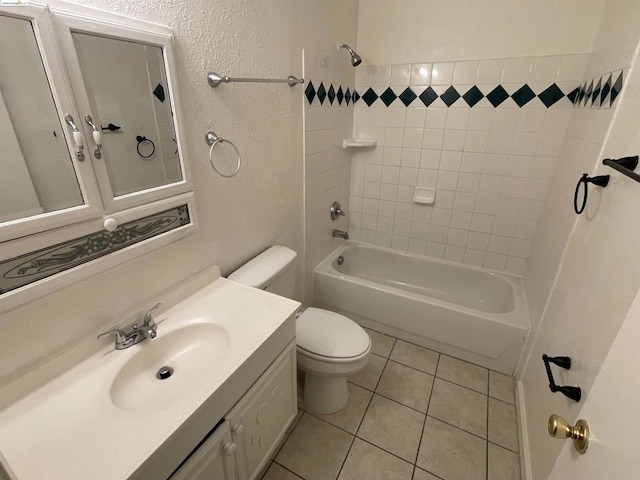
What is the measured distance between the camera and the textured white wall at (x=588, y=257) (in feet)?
2.47

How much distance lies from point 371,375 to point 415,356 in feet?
1.12

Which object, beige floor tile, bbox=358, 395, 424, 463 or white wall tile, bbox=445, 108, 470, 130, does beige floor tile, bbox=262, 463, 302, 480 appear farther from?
white wall tile, bbox=445, 108, 470, 130

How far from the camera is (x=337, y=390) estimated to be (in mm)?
1561

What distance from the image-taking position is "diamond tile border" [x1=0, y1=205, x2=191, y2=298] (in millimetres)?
711

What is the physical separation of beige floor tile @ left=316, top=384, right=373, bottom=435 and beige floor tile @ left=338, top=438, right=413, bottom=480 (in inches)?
4.0

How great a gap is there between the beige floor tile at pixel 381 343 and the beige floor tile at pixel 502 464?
70cm

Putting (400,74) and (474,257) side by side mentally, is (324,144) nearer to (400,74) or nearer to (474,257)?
(400,74)

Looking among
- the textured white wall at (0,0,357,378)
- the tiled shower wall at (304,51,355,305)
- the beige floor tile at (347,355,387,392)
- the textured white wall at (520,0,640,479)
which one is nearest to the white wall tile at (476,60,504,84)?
the textured white wall at (520,0,640,479)

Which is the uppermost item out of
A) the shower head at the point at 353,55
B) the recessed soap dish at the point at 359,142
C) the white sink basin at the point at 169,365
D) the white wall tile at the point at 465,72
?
the shower head at the point at 353,55

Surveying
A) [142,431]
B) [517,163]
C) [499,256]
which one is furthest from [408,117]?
[142,431]

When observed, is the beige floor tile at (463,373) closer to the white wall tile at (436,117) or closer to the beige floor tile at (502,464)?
the beige floor tile at (502,464)

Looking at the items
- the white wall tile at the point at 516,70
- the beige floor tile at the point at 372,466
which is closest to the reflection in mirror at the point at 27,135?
the beige floor tile at the point at 372,466

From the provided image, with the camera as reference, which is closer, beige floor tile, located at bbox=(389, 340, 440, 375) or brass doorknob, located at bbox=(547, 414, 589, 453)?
brass doorknob, located at bbox=(547, 414, 589, 453)

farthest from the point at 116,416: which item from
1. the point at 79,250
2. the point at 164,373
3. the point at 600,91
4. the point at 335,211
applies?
the point at 600,91
